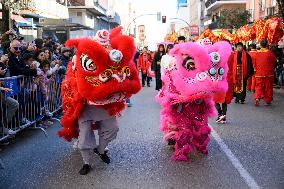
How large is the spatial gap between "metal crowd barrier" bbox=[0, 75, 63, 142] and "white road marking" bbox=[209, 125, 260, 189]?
320 cm

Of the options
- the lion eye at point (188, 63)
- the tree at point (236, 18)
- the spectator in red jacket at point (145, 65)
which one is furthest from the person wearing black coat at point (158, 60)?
the tree at point (236, 18)

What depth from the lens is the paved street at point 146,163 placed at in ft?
19.1

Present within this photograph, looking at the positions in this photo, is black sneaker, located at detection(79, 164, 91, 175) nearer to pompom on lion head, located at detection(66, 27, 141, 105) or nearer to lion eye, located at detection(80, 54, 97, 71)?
pompom on lion head, located at detection(66, 27, 141, 105)

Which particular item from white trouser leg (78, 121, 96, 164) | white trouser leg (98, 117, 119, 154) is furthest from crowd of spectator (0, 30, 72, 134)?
white trouser leg (98, 117, 119, 154)

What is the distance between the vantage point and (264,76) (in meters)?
Answer: 13.9

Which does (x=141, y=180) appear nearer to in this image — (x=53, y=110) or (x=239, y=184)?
(x=239, y=184)

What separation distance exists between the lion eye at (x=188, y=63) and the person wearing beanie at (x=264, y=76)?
24.3 ft

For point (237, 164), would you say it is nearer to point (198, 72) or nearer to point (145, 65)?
point (198, 72)

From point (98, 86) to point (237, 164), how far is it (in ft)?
7.22

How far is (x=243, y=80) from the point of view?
13.6 metres

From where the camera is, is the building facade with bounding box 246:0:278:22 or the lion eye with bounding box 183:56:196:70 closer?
the lion eye with bounding box 183:56:196:70

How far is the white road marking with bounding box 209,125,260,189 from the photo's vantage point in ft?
18.9

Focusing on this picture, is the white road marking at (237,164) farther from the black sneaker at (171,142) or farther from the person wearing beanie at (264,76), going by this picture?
the person wearing beanie at (264,76)

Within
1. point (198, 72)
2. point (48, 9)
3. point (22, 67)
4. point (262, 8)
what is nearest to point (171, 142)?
point (198, 72)
